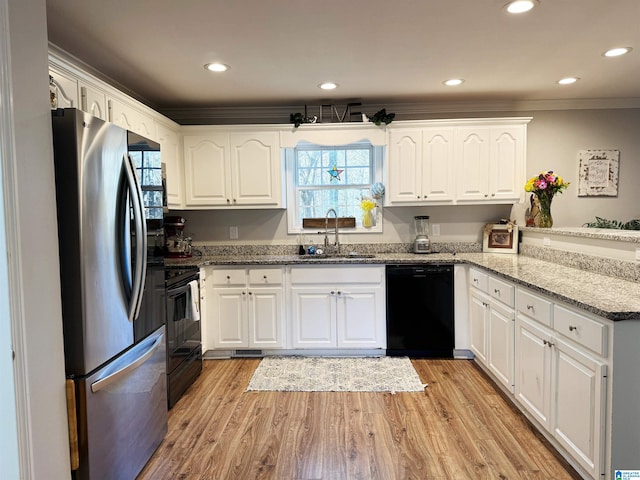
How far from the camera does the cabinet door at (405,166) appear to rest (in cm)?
378

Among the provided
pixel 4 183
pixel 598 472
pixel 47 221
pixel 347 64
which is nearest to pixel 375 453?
pixel 598 472

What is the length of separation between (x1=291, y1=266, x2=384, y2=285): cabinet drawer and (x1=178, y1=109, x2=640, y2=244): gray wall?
624mm

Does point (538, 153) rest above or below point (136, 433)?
above

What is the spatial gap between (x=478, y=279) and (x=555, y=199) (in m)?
1.55


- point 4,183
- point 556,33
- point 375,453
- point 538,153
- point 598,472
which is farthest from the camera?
point 538,153

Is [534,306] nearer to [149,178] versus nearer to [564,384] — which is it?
[564,384]

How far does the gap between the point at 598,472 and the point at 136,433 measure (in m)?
2.14

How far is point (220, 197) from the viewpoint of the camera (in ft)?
12.7

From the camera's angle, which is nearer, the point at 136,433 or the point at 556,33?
the point at 136,433

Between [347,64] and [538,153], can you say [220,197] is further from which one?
[538,153]

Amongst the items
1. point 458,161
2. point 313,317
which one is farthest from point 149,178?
point 458,161

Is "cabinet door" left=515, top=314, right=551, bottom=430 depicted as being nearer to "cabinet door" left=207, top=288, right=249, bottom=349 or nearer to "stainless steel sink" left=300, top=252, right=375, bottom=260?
"stainless steel sink" left=300, top=252, right=375, bottom=260

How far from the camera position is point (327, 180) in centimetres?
421

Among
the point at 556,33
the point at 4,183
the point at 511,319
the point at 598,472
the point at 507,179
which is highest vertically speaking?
the point at 556,33
